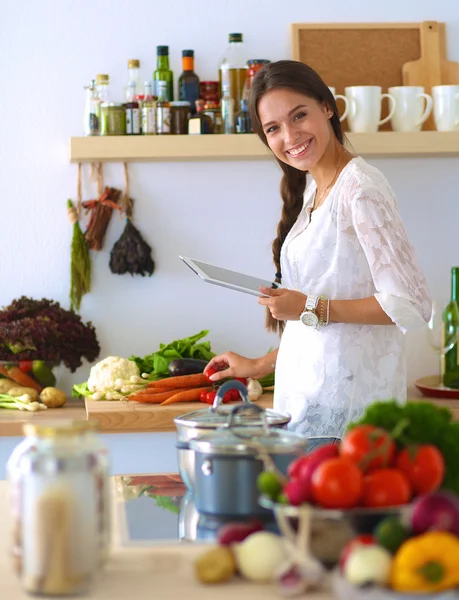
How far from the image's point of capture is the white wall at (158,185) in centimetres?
327

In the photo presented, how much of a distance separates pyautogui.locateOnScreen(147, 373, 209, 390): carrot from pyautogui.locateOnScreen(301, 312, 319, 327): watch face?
915 mm

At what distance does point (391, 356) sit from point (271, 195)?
4.41ft

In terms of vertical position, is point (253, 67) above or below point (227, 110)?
above

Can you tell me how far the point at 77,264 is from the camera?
325 cm

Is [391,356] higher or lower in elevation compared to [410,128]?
lower

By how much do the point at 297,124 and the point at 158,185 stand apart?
48.8 inches

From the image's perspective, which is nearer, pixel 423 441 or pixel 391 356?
pixel 423 441

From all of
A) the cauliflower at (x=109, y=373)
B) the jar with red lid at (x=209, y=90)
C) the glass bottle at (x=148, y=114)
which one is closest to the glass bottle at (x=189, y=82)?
the jar with red lid at (x=209, y=90)

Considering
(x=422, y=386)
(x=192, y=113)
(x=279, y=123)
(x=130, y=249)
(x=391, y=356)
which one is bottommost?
(x=422, y=386)

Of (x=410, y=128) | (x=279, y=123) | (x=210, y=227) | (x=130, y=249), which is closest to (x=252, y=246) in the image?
(x=210, y=227)

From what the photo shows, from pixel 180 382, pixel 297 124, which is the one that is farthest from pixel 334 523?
pixel 180 382

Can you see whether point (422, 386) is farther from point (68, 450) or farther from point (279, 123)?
point (68, 450)

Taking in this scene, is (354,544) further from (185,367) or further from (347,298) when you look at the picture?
(185,367)

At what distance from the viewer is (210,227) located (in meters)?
3.37
